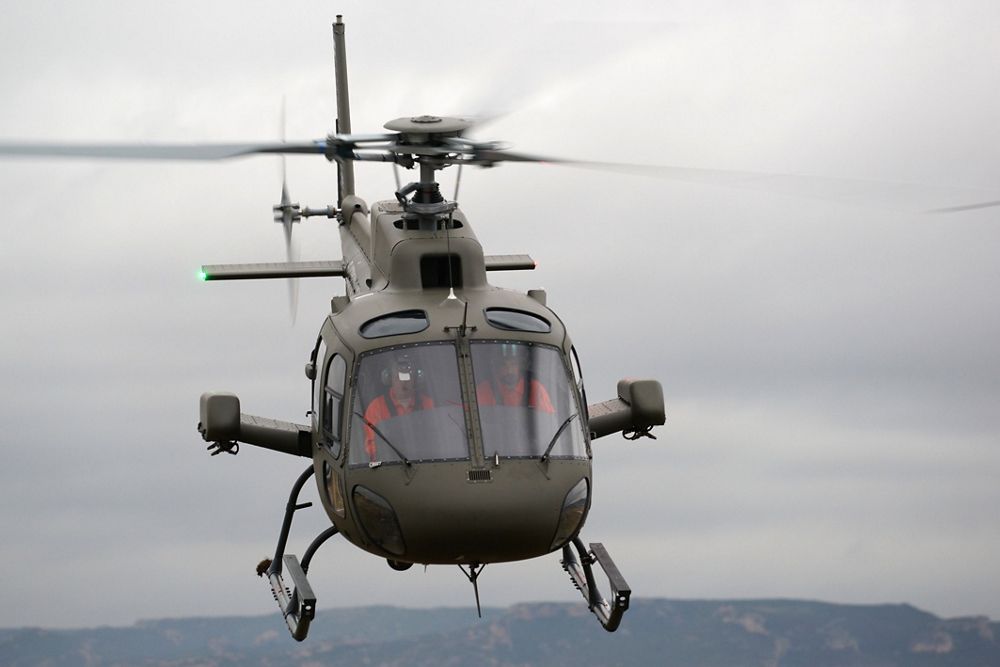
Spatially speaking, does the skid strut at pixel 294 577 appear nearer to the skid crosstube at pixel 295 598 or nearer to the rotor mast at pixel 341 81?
the skid crosstube at pixel 295 598

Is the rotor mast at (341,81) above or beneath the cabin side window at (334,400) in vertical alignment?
above

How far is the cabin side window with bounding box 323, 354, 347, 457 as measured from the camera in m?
27.0

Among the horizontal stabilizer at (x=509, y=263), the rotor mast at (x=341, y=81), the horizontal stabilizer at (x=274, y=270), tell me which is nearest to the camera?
the horizontal stabilizer at (x=274, y=270)

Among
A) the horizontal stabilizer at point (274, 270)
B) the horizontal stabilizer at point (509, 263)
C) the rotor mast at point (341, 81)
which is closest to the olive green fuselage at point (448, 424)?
the horizontal stabilizer at point (274, 270)

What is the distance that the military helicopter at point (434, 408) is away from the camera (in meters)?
25.2

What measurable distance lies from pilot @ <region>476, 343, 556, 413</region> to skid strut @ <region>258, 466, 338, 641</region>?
390cm

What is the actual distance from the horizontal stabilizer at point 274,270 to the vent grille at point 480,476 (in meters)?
8.45

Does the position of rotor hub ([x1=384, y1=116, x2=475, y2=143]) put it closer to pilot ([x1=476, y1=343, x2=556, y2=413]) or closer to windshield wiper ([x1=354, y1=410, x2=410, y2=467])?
pilot ([x1=476, y1=343, x2=556, y2=413])

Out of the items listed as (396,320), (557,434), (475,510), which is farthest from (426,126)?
(475,510)

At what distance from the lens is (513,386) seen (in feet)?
86.4

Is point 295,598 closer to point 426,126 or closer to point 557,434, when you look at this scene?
point 557,434

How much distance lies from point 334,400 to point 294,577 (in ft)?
12.1

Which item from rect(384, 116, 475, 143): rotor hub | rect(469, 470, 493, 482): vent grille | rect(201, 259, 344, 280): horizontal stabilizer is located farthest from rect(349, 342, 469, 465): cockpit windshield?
rect(201, 259, 344, 280): horizontal stabilizer

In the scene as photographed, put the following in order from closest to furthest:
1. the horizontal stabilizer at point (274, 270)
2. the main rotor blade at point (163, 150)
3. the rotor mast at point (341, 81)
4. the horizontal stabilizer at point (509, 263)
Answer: the main rotor blade at point (163, 150) → the horizontal stabilizer at point (274, 270) → the horizontal stabilizer at point (509, 263) → the rotor mast at point (341, 81)
